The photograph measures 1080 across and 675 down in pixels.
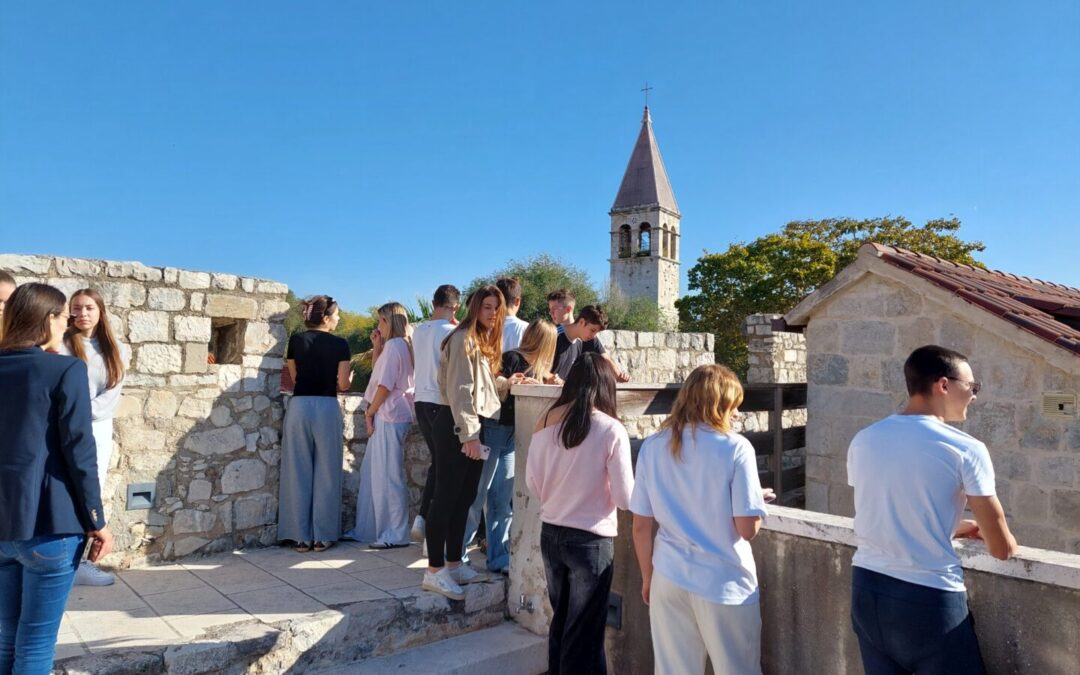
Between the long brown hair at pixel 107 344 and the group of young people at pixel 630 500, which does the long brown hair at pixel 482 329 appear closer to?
the group of young people at pixel 630 500

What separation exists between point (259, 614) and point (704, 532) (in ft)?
8.03

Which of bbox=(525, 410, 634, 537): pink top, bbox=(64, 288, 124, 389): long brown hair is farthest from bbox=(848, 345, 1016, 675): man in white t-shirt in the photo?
bbox=(64, 288, 124, 389): long brown hair

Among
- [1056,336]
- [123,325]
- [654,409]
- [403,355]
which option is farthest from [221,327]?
[1056,336]

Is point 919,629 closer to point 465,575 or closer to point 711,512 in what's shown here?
point 711,512

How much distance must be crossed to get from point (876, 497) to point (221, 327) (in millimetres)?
4790

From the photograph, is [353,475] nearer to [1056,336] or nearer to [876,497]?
[876,497]

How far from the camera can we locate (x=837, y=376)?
612 cm

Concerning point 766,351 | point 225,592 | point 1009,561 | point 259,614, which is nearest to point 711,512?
point 1009,561

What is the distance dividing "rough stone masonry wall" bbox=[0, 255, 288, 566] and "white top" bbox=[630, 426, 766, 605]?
3.60 meters

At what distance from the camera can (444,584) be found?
3992 millimetres

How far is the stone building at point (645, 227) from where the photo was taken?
137 feet

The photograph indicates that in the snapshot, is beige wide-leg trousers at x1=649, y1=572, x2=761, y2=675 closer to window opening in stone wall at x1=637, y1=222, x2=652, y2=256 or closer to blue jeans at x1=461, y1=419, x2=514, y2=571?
blue jeans at x1=461, y1=419, x2=514, y2=571

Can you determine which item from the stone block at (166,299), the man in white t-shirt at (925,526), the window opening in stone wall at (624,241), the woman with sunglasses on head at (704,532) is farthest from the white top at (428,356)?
the window opening in stone wall at (624,241)

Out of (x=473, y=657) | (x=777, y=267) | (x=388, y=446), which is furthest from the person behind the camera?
(x=777, y=267)
